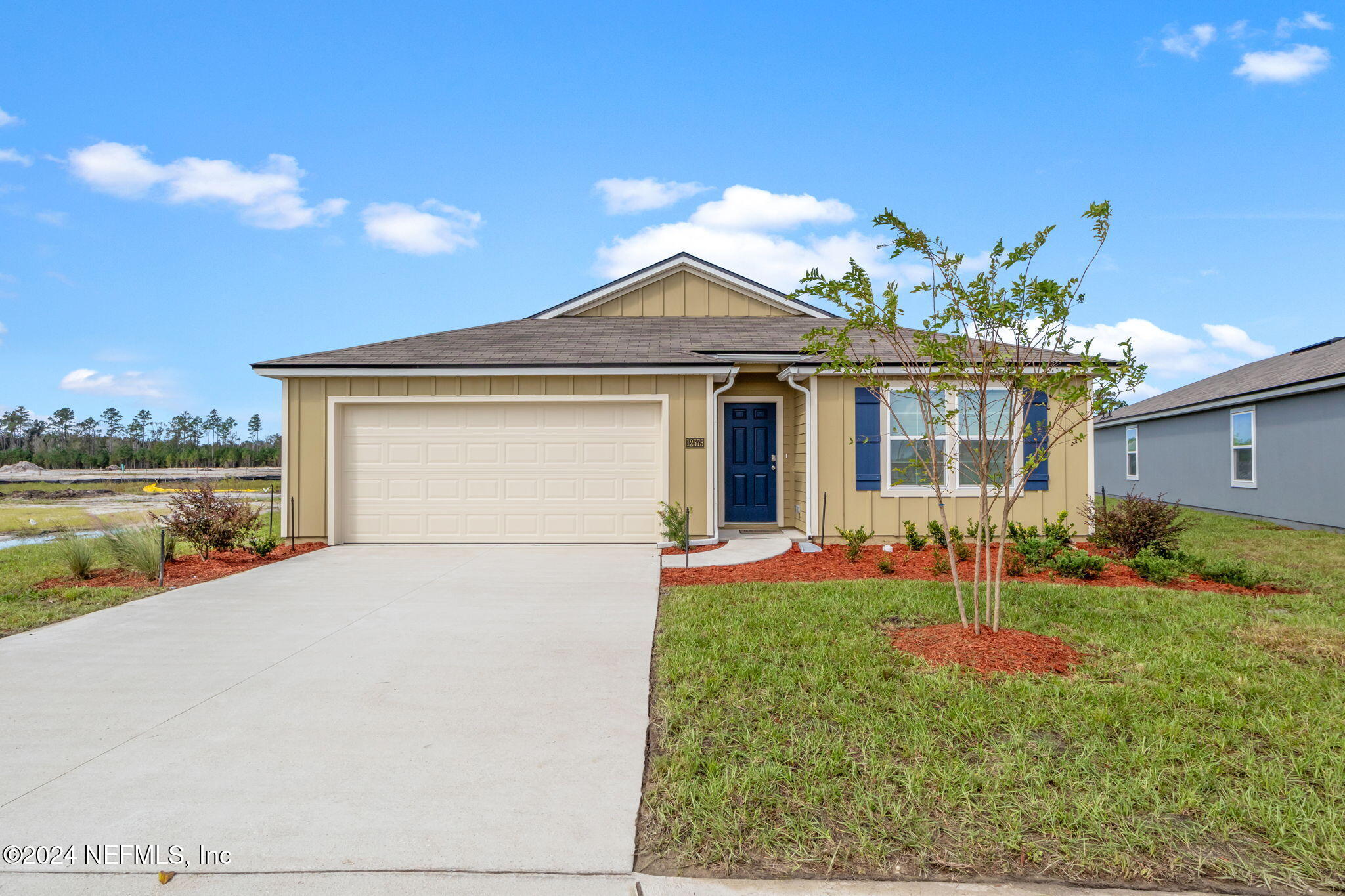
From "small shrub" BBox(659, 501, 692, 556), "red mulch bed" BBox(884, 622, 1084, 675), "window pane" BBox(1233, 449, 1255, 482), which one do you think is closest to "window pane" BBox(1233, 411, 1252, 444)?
"window pane" BBox(1233, 449, 1255, 482)

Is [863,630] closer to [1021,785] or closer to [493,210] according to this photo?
[1021,785]

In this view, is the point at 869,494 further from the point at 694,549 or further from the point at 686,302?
the point at 686,302

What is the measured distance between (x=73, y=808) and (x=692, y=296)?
1241 centimetres

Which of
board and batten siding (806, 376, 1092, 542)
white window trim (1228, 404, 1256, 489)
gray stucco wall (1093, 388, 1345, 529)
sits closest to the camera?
board and batten siding (806, 376, 1092, 542)

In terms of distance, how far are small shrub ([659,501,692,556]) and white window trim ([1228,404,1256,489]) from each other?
13.2 m

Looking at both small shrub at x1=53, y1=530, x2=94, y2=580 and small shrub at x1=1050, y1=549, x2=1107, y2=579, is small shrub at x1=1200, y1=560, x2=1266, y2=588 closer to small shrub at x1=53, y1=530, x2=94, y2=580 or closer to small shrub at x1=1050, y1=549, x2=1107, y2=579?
small shrub at x1=1050, y1=549, x2=1107, y2=579

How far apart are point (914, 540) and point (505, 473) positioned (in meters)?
5.91

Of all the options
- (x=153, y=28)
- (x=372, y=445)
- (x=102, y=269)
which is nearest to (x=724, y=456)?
(x=372, y=445)

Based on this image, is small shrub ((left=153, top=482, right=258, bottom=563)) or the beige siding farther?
the beige siding

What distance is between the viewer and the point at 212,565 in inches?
341

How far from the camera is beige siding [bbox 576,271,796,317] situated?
14.0m

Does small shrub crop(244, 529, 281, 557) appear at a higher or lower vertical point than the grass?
higher

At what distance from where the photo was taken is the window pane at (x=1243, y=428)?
14984 millimetres

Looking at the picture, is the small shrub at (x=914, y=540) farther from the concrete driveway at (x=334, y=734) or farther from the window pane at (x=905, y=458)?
the concrete driveway at (x=334, y=734)
